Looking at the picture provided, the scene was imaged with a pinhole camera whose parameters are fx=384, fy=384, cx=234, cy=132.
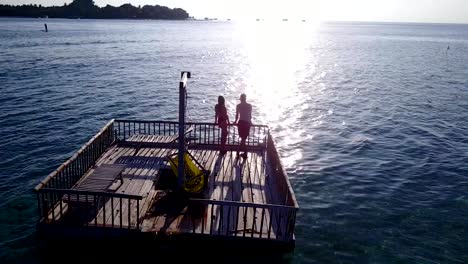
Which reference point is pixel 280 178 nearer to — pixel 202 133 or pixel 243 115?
pixel 243 115

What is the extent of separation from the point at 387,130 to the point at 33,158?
2412cm

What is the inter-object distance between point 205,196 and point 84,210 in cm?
384

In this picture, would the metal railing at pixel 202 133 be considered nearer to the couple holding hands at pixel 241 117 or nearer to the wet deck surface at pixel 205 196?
the couple holding hands at pixel 241 117

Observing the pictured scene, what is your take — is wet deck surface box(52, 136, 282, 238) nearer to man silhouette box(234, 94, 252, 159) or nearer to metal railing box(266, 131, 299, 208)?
metal railing box(266, 131, 299, 208)

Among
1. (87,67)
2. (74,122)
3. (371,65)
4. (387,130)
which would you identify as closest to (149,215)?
(74,122)

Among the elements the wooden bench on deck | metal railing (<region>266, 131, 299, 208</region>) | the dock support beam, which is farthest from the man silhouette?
the wooden bench on deck

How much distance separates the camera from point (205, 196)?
1303 cm

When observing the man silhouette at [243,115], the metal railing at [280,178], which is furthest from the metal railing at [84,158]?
the metal railing at [280,178]

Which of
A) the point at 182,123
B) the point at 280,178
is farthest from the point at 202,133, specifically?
the point at 182,123

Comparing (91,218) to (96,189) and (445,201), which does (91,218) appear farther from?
(445,201)

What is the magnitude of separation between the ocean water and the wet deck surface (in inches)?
91.9

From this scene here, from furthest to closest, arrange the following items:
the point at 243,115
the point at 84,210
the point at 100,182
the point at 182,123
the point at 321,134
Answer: the point at 321,134, the point at 243,115, the point at 100,182, the point at 84,210, the point at 182,123

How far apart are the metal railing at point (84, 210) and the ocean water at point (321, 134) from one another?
1.95 meters

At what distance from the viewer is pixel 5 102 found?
3341cm
